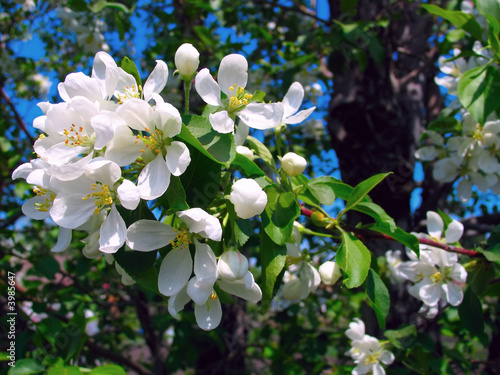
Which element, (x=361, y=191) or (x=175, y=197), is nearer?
(x=175, y=197)

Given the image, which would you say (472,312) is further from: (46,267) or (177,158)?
(46,267)

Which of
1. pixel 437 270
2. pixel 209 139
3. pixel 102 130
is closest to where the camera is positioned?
pixel 102 130

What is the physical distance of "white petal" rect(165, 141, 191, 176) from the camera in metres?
0.88

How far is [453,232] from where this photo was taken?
155 cm

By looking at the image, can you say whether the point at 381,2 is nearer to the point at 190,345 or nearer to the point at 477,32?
the point at 477,32

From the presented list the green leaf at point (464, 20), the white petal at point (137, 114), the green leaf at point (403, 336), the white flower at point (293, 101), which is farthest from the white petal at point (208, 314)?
the green leaf at point (464, 20)

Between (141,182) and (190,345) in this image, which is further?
(190,345)

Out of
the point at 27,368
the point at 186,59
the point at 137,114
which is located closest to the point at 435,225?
the point at 186,59

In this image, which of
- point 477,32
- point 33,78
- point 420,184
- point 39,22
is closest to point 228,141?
point 477,32

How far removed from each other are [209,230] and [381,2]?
2778mm

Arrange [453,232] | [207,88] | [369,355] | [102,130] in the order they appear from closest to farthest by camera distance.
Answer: [102,130] → [207,88] → [453,232] → [369,355]

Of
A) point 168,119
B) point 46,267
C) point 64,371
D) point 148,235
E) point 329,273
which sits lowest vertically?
point 46,267

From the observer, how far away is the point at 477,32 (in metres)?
1.49

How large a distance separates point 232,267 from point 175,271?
14 centimetres
